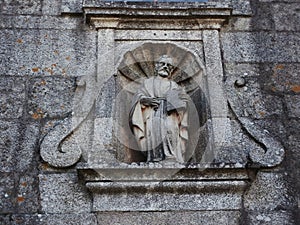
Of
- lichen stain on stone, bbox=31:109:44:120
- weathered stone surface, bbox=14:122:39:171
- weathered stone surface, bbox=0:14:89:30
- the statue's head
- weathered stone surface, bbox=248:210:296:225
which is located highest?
weathered stone surface, bbox=0:14:89:30

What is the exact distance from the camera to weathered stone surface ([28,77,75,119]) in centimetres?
509

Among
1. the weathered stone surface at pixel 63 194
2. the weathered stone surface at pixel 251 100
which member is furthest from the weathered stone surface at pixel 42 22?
the weathered stone surface at pixel 63 194

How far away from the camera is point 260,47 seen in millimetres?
5586

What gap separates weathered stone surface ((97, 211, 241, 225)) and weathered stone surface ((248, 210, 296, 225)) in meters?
0.14

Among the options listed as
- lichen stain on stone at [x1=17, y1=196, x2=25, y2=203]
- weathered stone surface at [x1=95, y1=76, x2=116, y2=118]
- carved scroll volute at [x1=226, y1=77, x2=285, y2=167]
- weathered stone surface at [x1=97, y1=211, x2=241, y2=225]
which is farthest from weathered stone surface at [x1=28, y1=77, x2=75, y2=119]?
carved scroll volute at [x1=226, y1=77, x2=285, y2=167]

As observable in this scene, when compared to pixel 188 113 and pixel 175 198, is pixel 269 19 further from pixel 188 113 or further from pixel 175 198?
pixel 175 198

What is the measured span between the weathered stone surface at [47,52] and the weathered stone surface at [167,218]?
143 cm

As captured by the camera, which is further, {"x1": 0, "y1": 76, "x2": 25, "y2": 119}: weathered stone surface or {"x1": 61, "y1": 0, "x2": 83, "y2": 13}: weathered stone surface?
{"x1": 61, "y1": 0, "x2": 83, "y2": 13}: weathered stone surface

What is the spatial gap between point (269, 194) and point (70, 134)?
1.68 m

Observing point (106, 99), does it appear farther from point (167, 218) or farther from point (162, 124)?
point (167, 218)

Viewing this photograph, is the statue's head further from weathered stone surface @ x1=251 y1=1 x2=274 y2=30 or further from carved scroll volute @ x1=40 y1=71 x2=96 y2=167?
weathered stone surface @ x1=251 y1=1 x2=274 y2=30

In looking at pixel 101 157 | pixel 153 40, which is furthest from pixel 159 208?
pixel 153 40

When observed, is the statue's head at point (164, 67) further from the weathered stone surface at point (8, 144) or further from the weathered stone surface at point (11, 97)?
the weathered stone surface at point (8, 144)

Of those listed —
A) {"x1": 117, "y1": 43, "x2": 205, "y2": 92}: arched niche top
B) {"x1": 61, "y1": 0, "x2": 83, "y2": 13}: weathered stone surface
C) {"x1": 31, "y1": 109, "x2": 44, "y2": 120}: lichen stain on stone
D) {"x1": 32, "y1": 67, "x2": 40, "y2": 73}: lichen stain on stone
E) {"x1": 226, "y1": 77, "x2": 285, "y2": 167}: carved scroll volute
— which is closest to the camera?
{"x1": 226, "y1": 77, "x2": 285, "y2": 167}: carved scroll volute
